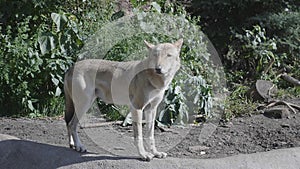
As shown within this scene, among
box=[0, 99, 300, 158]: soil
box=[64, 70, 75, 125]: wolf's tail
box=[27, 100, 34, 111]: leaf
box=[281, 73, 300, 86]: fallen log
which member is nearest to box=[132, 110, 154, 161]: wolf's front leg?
box=[64, 70, 75, 125]: wolf's tail

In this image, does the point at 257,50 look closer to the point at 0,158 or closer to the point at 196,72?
the point at 196,72

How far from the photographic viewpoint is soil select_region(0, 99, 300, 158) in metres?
5.18

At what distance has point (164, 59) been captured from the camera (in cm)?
376

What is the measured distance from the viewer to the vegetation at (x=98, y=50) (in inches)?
242

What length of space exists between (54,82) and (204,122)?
1755 millimetres

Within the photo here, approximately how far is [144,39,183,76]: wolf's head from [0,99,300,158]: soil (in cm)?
135

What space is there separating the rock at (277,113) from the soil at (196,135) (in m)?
0.05

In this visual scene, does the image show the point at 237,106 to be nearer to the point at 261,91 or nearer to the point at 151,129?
the point at 261,91

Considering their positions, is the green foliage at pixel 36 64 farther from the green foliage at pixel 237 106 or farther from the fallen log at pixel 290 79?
the fallen log at pixel 290 79

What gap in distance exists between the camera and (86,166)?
4215 millimetres

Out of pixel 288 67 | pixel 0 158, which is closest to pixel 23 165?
pixel 0 158

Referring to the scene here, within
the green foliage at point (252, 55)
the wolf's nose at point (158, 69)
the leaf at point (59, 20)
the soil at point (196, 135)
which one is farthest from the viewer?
the green foliage at point (252, 55)

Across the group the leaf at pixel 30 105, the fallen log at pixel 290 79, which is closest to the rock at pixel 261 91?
the fallen log at pixel 290 79

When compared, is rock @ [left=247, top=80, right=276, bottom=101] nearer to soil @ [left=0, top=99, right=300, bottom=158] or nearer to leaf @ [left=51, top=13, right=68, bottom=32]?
soil @ [left=0, top=99, right=300, bottom=158]
